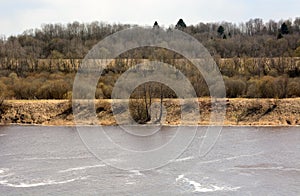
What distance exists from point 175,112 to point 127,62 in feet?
65.3

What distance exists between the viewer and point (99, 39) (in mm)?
76500

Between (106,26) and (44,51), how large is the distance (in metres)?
17.3

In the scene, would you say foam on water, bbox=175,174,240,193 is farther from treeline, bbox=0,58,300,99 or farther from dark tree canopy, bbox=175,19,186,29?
dark tree canopy, bbox=175,19,186,29

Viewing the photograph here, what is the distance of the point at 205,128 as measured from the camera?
36156 millimetres

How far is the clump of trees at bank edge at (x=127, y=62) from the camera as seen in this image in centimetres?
4506

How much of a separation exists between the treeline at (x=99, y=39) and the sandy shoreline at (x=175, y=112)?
19917 mm

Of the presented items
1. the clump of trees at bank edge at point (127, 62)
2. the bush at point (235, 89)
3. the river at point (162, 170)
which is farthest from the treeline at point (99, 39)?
the river at point (162, 170)

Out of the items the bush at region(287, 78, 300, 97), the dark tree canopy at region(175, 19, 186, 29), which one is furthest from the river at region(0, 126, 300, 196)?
the dark tree canopy at region(175, 19, 186, 29)

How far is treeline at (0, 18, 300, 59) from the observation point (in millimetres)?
65562

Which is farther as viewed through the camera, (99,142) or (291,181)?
(99,142)

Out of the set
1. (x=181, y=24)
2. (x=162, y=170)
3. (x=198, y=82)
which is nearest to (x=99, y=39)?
(x=181, y=24)

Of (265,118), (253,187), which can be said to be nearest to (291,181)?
(253,187)

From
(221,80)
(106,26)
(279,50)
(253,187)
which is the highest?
(106,26)

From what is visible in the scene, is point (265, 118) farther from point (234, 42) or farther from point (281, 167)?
point (234, 42)
